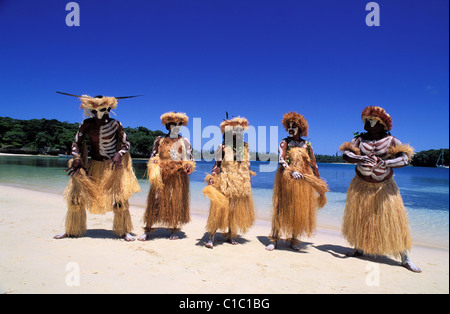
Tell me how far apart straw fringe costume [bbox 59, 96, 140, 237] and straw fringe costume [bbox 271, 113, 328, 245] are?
2.15m

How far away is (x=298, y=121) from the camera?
3812 millimetres

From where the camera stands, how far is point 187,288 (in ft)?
7.91

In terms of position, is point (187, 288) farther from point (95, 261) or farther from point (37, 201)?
point (37, 201)

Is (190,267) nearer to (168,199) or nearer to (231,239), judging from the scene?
(231,239)

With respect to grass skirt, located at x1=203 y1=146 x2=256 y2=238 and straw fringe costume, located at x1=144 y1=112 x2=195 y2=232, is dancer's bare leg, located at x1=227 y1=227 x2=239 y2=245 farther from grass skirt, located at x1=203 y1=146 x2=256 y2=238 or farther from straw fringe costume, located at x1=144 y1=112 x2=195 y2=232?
straw fringe costume, located at x1=144 y1=112 x2=195 y2=232

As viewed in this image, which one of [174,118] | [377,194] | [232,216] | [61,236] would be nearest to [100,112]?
[174,118]

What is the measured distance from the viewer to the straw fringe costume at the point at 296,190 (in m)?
3.66

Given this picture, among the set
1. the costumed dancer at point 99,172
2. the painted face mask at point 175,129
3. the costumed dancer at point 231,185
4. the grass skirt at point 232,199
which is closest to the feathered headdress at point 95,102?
the costumed dancer at point 99,172

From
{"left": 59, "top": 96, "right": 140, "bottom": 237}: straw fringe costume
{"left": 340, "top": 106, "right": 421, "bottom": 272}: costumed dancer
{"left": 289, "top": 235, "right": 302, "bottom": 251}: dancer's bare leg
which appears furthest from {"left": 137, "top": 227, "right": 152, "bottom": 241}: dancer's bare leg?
{"left": 340, "top": 106, "right": 421, "bottom": 272}: costumed dancer

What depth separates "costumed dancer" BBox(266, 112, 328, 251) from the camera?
3.66 m

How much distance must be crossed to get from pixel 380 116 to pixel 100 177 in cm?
394

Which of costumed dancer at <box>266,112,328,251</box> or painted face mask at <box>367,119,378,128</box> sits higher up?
painted face mask at <box>367,119,378,128</box>

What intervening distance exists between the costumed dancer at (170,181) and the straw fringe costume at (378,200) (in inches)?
92.6

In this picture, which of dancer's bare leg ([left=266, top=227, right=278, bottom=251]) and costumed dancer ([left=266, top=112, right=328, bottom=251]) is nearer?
costumed dancer ([left=266, top=112, right=328, bottom=251])
